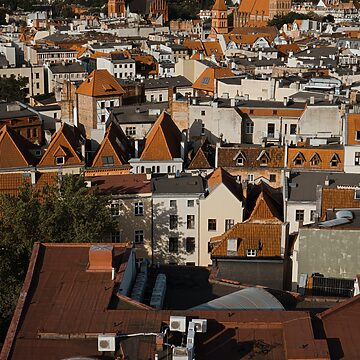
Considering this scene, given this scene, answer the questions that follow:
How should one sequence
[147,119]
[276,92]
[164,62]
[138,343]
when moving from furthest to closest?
[164,62] < [276,92] < [147,119] < [138,343]

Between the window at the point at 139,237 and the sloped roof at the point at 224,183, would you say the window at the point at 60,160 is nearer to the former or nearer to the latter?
the window at the point at 139,237

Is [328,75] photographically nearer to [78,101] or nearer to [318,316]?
[78,101]

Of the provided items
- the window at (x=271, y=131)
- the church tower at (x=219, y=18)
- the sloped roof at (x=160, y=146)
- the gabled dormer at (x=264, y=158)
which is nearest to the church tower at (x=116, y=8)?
the church tower at (x=219, y=18)

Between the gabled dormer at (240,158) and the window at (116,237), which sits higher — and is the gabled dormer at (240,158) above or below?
above

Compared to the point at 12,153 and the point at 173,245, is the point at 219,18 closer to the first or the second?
the point at 12,153

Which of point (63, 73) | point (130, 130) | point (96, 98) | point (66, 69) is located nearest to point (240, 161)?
point (130, 130)

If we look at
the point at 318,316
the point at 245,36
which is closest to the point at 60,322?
the point at 318,316

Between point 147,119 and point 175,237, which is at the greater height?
point 147,119
